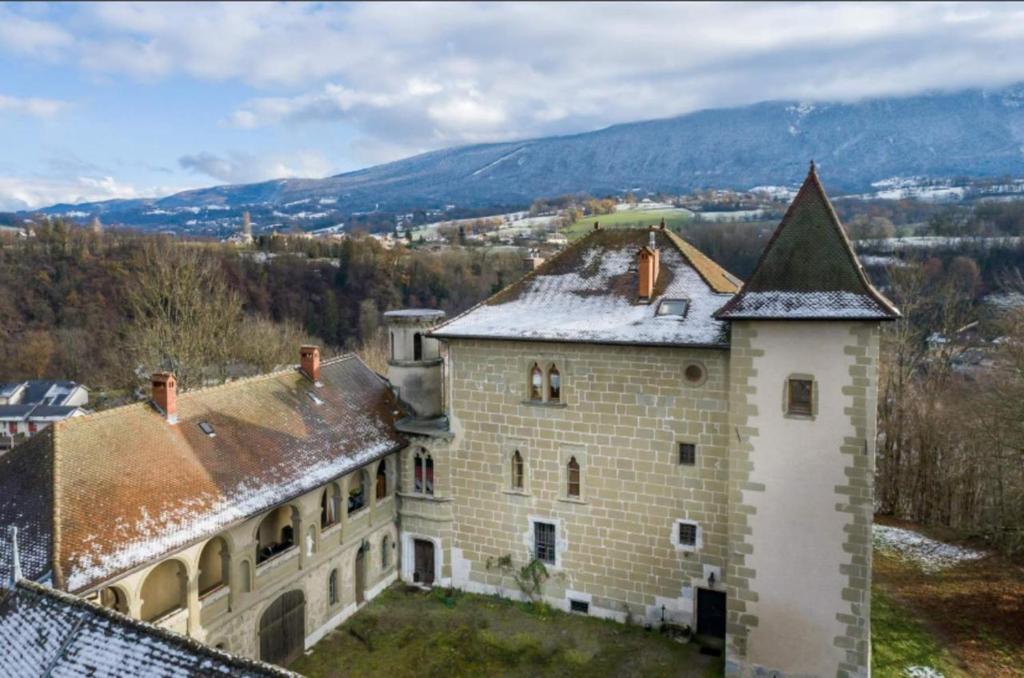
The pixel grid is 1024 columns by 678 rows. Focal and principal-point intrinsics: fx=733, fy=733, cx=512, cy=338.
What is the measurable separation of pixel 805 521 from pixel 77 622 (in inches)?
626

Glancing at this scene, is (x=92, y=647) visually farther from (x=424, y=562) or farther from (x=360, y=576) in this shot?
(x=424, y=562)

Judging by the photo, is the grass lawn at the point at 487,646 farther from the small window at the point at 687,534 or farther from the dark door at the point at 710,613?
the small window at the point at 687,534

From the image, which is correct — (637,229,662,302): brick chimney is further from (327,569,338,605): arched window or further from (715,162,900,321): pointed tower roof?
(327,569,338,605): arched window

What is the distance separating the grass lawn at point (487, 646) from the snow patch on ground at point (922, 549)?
13174 mm

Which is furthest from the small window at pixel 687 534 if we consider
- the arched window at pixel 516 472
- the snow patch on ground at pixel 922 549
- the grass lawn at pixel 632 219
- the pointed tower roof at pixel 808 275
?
the grass lawn at pixel 632 219

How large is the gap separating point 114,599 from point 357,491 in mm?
9683

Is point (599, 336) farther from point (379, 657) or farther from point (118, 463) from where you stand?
point (118, 463)

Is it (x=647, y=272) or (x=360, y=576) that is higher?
(x=647, y=272)

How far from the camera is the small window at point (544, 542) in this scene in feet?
76.2

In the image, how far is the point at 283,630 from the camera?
19.9 meters

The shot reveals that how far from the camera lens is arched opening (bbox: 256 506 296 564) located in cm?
2108

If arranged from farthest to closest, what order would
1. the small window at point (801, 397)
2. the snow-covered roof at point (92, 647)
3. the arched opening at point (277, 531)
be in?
the arched opening at point (277, 531) → the small window at point (801, 397) → the snow-covered roof at point (92, 647)

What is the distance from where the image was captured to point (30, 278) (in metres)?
75.8

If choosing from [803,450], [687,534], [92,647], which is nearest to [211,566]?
[92,647]
